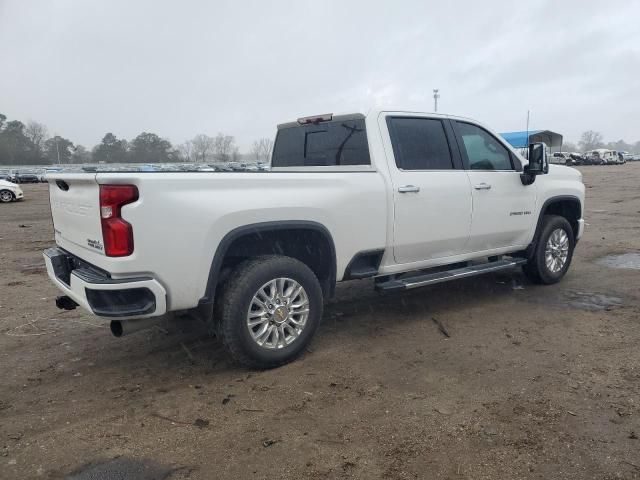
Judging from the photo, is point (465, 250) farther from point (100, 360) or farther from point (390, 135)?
point (100, 360)

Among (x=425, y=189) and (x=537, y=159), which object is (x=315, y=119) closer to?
(x=425, y=189)

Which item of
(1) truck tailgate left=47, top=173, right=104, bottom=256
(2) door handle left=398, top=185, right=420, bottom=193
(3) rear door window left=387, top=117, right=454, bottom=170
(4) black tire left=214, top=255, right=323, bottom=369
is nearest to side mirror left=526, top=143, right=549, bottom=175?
(3) rear door window left=387, top=117, right=454, bottom=170

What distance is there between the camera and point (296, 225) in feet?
12.8

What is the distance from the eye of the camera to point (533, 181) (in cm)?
565

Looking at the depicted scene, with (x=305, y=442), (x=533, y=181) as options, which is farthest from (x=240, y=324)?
(x=533, y=181)

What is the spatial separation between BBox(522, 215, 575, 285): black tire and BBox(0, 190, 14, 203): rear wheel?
23633mm

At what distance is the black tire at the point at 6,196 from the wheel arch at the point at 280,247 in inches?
914

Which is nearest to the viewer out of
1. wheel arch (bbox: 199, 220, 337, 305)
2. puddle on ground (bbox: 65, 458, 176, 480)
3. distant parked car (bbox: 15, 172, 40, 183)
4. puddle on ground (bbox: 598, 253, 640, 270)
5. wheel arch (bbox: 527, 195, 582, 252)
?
puddle on ground (bbox: 65, 458, 176, 480)

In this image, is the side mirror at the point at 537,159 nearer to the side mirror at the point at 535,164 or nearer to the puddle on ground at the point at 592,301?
the side mirror at the point at 535,164

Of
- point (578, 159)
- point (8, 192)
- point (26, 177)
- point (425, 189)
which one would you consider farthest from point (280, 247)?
point (578, 159)

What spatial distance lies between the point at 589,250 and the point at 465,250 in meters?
4.37

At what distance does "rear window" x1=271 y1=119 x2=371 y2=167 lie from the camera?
15.3 feet

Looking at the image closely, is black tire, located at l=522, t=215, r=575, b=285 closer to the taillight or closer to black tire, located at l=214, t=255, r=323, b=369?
black tire, located at l=214, t=255, r=323, b=369

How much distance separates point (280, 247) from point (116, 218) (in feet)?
4.51
